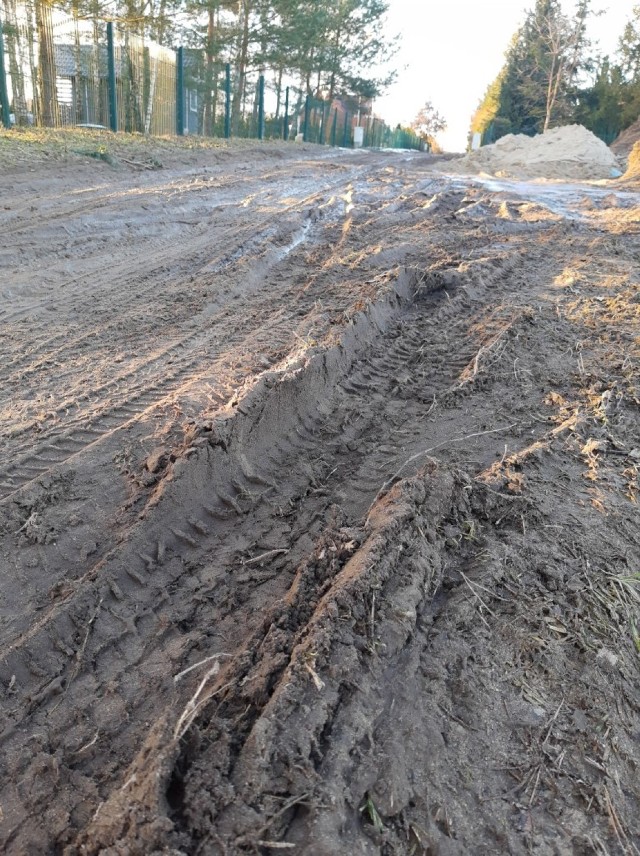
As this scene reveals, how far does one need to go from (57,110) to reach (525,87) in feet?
102

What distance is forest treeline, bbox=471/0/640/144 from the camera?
1430 inches

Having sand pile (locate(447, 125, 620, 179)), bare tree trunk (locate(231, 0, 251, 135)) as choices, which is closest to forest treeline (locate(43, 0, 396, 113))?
bare tree trunk (locate(231, 0, 251, 135))

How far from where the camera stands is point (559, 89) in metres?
37.2

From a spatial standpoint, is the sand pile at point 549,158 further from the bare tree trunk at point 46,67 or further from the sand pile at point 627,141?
the bare tree trunk at point 46,67

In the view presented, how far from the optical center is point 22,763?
7.23 ft

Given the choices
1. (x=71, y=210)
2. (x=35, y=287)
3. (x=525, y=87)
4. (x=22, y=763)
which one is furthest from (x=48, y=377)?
(x=525, y=87)

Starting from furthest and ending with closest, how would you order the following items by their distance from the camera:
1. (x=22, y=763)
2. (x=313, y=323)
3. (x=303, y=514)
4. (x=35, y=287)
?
(x=35, y=287), (x=313, y=323), (x=303, y=514), (x=22, y=763)

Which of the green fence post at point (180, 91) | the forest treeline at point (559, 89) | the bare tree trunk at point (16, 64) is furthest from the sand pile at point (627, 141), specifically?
the bare tree trunk at point (16, 64)

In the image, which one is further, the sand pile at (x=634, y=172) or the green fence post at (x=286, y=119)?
the green fence post at (x=286, y=119)

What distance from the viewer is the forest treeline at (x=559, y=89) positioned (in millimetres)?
36312

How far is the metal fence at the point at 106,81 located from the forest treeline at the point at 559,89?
18.9 m

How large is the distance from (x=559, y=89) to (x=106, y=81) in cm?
3022

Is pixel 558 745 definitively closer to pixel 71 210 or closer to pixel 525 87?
pixel 71 210

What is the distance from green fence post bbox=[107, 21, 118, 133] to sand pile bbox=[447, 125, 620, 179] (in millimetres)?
12176
